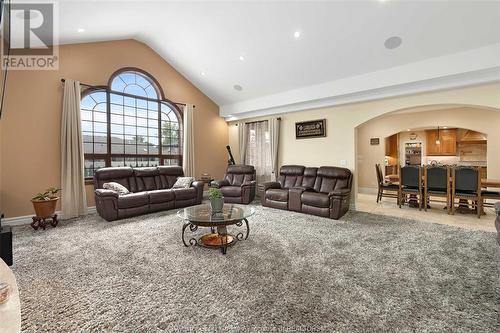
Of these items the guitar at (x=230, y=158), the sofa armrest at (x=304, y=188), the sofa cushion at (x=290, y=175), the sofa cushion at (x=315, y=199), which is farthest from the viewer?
the guitar at (x=230, y=158)

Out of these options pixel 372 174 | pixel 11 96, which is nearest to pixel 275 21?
pixel 11 96

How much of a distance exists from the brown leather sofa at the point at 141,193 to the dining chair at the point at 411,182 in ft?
15.6

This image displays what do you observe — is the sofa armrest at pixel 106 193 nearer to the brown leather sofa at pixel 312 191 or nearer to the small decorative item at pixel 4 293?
the brown leather sofa at pixel 312 191

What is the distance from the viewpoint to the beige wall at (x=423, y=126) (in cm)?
579

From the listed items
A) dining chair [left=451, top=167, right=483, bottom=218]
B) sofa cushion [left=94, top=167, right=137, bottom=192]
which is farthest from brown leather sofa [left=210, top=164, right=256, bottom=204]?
dining chair [left=451, top=167, right=483, bottom=218]

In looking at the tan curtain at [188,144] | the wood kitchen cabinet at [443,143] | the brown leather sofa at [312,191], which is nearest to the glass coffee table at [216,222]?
the brown leather sofa at [312,191]

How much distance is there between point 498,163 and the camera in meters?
5.73

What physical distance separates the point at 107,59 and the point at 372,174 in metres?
8.19

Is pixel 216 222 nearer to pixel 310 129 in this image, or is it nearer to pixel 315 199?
pixel 315 199

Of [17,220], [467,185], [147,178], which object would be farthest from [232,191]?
[467,185]

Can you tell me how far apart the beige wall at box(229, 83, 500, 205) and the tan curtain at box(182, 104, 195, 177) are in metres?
2.53

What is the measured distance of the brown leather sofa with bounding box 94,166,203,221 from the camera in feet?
13.8

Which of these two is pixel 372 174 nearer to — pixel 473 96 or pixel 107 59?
pixel 473 96

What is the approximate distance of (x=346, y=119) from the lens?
17.2 ft
